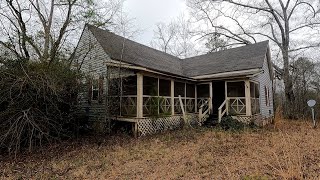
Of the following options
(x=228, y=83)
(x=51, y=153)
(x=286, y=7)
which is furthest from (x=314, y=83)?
(x=51, y=153)

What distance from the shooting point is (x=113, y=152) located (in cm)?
809

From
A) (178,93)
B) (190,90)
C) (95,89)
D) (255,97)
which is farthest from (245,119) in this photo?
(95,89)

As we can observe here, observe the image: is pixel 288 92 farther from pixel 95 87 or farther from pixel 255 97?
pixel 95 87

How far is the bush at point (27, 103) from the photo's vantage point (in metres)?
7.83

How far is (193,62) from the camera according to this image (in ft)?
65.8

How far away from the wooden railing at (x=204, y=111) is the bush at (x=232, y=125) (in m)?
1.34

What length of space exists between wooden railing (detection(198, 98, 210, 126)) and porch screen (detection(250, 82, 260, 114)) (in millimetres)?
2757

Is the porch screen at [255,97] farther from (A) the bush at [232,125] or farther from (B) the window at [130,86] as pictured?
(B) the window at [130,86]

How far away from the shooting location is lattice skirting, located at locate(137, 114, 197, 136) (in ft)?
36.4

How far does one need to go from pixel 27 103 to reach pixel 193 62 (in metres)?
14.5

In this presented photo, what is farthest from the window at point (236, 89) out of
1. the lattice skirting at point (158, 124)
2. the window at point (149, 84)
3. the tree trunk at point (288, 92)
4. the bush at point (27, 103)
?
the bush at point (27, 103)

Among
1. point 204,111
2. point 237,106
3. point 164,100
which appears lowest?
point 204,111

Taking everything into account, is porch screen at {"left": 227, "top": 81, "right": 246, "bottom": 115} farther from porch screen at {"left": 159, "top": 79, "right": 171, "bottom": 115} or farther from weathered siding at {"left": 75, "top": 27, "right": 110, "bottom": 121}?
weathered siding at {"left": 75, "top": 27, "right": 110, "bottom": 121}

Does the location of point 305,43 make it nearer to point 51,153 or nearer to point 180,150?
point 180,150
